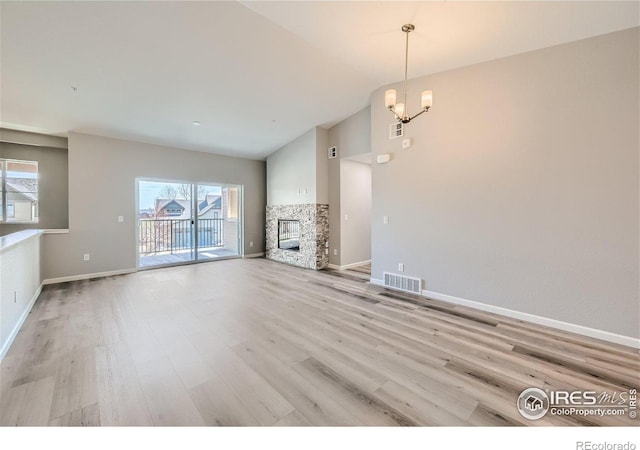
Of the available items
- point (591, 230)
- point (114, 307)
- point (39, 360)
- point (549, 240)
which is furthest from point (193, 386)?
point (591, 230)

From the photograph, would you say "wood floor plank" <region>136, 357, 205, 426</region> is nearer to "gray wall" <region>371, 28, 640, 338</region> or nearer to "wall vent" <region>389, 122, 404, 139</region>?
"gray wall" <region>371, 28, 640, 338</region>

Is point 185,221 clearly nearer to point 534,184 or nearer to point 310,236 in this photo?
point 310,236

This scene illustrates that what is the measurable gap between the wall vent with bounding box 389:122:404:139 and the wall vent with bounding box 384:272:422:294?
2.31 m

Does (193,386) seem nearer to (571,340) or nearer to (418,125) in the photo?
(571,340)

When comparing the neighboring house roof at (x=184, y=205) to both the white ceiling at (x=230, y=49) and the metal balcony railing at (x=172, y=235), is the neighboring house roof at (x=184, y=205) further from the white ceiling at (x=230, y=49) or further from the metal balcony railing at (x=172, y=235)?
the white ceiling at (x=230, y=49)

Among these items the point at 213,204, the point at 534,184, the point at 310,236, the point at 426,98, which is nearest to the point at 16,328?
the point at 310,236

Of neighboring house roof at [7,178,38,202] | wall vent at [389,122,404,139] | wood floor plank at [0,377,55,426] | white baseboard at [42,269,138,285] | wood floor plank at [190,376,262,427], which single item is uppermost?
wall vent at [389,122,404,139]

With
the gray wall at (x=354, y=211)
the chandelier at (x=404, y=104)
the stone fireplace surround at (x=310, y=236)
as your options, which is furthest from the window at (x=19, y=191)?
the chandelier at (x=404, y=104)

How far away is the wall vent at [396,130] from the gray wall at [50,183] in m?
6.65

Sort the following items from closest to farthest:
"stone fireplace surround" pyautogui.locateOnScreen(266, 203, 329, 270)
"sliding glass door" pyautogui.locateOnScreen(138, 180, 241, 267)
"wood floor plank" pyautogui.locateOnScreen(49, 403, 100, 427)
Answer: "wood floor plank" pyautogui.locateOnScreen(49, 403, 100, 427) → "stone fireplace surround" pyautogui.locateOnScreen(266, 203, 329, 270) → "sliding glass door" pyautogui.locateOnScreen(138, 180, 241, 267)

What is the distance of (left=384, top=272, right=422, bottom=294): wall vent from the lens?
403 cm

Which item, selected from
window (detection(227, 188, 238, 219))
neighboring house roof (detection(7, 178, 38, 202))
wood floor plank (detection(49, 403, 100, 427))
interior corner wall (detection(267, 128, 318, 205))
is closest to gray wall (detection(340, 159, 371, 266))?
interior corner wall (detection(267, 128, 318, 205))

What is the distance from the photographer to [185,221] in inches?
261

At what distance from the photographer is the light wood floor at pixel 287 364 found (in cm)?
167
